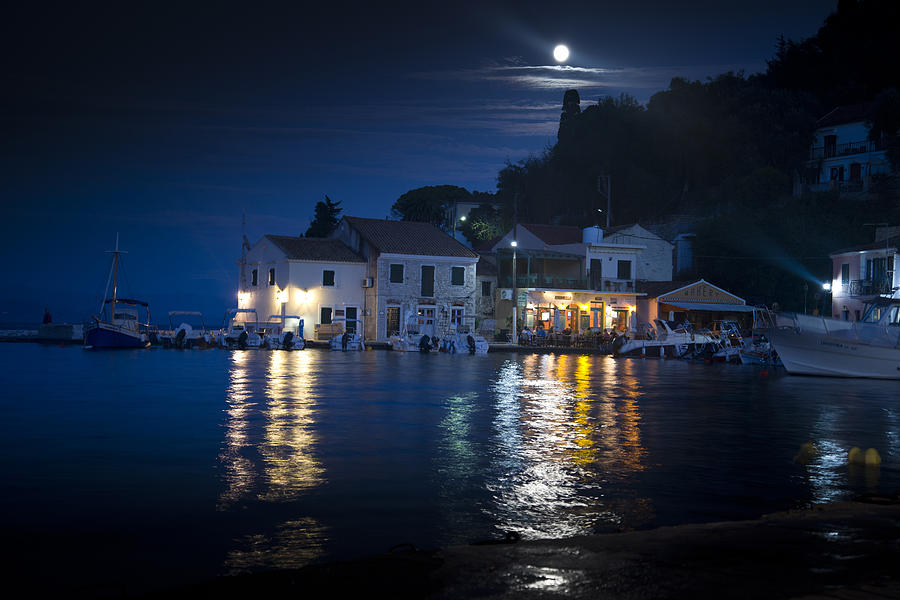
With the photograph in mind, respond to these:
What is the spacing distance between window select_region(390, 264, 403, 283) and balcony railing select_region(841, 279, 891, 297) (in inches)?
1091

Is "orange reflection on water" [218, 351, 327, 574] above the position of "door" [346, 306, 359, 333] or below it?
below

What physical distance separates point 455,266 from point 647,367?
62.9 ft

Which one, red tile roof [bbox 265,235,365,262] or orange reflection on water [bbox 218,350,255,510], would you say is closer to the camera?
orange reflection on water [bbox 218,350,255,510]

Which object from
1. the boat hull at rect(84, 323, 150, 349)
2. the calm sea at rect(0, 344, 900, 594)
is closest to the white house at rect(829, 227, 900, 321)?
the calm sea at rect(0, 344, 900, 594)

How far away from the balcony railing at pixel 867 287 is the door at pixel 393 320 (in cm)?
2801

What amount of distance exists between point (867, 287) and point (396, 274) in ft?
93.2

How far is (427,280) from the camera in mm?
54969

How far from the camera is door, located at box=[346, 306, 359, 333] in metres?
53.9

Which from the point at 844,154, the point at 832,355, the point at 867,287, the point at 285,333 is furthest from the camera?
the point at 844,154

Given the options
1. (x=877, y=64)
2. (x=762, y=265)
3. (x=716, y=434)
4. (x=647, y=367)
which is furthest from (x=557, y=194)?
(x=716, y=434)

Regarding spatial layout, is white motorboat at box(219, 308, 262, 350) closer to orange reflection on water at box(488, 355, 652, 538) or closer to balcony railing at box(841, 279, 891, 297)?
orange reflection on water at box(488, 355, 652, 538)

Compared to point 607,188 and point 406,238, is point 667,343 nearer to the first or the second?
point 406,238

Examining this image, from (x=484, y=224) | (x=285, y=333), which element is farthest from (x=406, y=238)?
(x=484, y=224)

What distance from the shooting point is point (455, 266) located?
183ft
